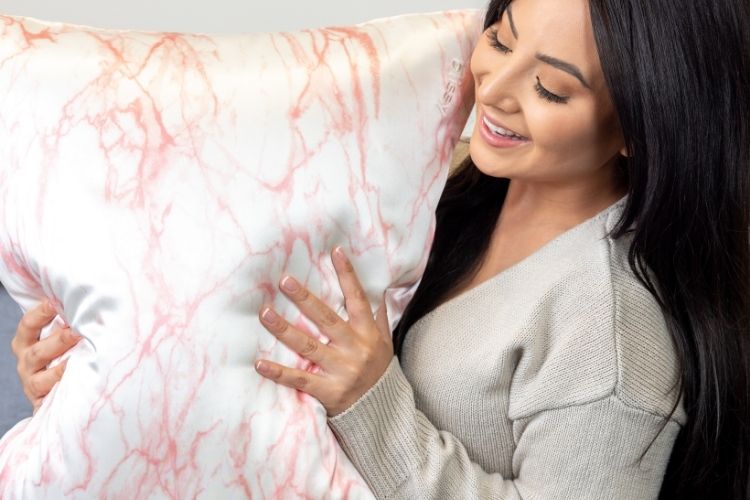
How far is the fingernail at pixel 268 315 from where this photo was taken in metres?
0.95

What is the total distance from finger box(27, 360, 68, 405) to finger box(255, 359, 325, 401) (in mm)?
205

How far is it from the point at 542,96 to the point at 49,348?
21.6 inches

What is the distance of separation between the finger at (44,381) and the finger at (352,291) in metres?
0.28

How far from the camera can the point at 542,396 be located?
41.3 inches

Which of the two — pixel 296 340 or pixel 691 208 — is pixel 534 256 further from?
pixel 296 340

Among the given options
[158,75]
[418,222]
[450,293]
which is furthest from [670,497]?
[158,75]

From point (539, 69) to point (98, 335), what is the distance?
477 mm

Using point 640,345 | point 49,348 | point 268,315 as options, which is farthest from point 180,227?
point 640,345

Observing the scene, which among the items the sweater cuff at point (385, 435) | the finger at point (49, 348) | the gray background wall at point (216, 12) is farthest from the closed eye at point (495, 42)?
the gray background wall at point (216, 12)

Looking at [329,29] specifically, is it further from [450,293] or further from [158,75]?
[450,293]

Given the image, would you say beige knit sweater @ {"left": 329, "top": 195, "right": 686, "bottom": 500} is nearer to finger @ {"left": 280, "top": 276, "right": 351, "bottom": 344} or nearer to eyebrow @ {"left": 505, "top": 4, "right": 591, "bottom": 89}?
finger @ {"left": 280, "top": 276, "right": 351, "bottom": 344}

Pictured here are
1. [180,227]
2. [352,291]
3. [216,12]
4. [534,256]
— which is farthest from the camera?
[216,12]

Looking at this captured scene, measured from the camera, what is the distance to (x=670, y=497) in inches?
46.7

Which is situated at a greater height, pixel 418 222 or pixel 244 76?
pixel 244 76
